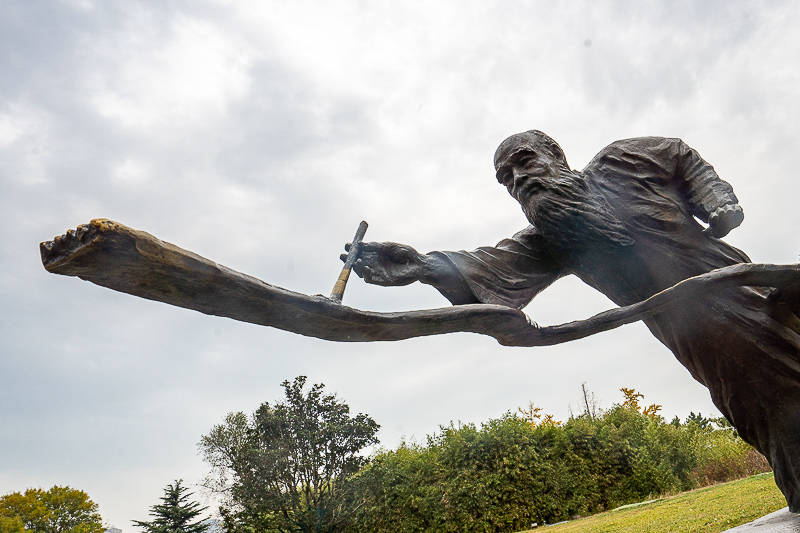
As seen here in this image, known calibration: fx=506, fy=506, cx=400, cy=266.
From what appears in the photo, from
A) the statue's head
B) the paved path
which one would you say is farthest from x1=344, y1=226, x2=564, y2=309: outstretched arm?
the paved path

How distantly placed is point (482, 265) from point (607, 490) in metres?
15.4

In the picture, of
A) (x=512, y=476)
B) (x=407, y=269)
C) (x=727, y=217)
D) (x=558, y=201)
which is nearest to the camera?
(x=727, y=217)

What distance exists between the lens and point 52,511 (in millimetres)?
11961

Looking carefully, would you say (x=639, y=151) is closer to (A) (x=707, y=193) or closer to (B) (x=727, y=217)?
(A) (x=707, y=193)

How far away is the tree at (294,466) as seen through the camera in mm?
13648

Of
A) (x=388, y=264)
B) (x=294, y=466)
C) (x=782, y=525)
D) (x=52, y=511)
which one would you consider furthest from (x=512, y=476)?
(x=388, y=264)

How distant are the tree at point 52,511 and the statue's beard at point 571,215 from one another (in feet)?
43.8

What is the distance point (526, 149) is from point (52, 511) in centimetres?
1445

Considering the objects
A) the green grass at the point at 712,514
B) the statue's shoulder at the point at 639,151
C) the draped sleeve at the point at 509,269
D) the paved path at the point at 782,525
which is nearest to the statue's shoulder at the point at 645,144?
the statue's shoulder at the point at 639,151

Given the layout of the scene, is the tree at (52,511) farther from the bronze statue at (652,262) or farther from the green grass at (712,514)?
the bronze statue at (652,262)

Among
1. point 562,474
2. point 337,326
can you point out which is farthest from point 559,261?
point 562,474

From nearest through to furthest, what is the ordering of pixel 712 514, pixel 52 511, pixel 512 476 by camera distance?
pixel 712 514 < pixel 52 511 < pixel 512 476

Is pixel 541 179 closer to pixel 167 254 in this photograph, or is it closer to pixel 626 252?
pixel 626 252

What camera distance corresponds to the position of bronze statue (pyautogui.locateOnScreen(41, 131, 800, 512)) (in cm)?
195
